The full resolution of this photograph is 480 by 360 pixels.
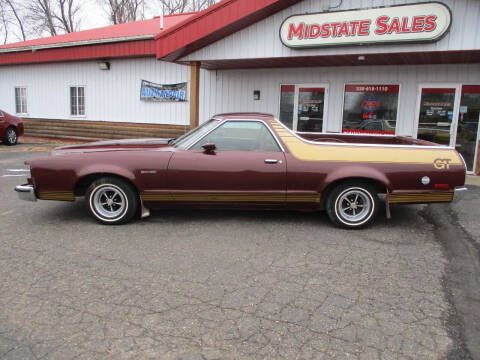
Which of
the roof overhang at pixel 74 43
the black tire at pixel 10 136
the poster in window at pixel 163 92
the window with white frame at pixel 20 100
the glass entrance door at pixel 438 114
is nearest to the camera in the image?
the glass entrance door at pixel 438 114

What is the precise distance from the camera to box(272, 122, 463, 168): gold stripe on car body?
5113mm

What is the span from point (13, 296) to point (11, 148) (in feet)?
38.6

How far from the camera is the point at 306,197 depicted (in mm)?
5223

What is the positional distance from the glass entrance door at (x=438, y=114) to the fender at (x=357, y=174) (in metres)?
5.54

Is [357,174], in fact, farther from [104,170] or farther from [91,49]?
[91,49]

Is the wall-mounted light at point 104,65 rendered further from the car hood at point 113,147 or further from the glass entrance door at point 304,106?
the car hood at point 113,147

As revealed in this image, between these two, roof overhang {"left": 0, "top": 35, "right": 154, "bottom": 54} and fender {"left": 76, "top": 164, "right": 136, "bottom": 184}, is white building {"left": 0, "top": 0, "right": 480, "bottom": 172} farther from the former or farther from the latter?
fender {"left": 76, "top": 164, "right": 136, "bottom": 184}

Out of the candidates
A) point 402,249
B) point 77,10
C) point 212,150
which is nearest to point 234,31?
point 212,150

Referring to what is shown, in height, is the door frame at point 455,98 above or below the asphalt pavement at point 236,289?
above

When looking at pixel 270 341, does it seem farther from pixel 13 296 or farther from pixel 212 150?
pixel 212 150

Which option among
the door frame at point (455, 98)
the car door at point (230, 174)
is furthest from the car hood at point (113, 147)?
the door frame at point (455, 98)

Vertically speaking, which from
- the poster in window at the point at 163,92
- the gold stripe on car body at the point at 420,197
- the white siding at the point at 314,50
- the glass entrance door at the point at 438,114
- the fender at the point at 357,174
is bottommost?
the gold stripe on car body at the point at 420,197

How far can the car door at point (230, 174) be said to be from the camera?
5160mm

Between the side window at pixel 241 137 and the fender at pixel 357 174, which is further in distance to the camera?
the side window at pixel 241 137
